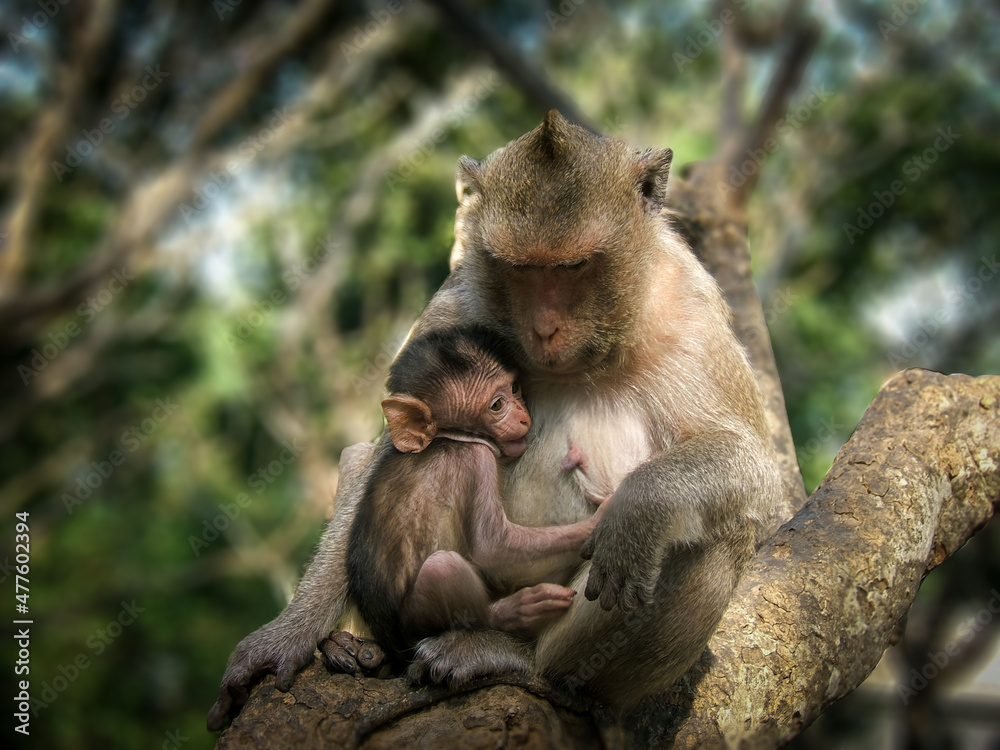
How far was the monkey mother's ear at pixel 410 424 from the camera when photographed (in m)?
3.91

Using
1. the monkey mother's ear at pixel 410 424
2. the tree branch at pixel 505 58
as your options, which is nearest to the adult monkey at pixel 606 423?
the monkey mother's ear at pixel 410 424

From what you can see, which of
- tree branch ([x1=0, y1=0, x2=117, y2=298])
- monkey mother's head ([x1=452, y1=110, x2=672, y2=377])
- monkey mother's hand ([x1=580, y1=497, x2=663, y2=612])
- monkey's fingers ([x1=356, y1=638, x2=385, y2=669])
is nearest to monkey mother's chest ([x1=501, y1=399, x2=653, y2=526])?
monkey mother's head ([x1=452, y1=110, x2=672, y2=377])

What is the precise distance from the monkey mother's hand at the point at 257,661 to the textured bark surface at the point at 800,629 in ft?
0.63

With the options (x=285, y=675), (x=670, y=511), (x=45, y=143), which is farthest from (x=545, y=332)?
(x=45, y=143)

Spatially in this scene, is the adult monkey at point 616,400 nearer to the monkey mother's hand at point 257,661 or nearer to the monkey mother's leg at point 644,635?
the monkey mother's leg at point 644,635

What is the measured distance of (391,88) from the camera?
16.4 meters

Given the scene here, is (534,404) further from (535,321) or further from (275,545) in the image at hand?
(275,545)

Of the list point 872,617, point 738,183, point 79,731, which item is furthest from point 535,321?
point 79,731

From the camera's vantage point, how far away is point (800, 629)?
162 inches

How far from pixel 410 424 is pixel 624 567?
45.1 inches

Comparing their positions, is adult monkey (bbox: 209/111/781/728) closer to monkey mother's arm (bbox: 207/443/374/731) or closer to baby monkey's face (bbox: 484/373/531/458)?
monkey mother's arm (bbox: 207/443/374/731)

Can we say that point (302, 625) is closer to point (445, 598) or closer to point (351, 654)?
point (351, 654)

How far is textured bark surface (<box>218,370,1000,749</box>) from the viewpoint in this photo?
3230mm

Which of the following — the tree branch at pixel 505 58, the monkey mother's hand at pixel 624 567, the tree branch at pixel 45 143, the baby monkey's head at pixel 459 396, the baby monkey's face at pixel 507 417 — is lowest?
the monkey mother's hand at pixel 624 567
